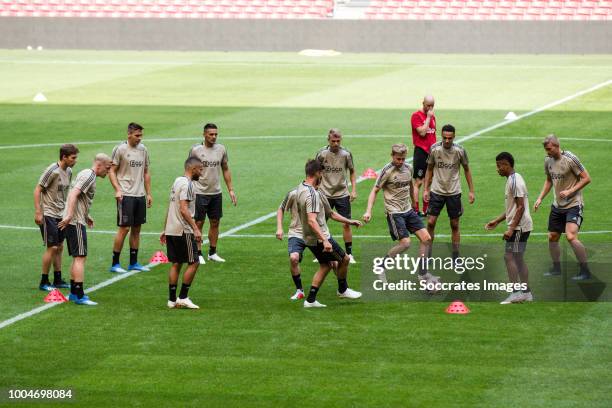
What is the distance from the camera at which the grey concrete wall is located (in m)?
60.1

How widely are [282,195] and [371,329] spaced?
1033 centimetres

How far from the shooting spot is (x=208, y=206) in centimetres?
1964

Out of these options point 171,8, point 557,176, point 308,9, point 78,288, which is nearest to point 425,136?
point 557,176

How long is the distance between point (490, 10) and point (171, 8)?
674 inches

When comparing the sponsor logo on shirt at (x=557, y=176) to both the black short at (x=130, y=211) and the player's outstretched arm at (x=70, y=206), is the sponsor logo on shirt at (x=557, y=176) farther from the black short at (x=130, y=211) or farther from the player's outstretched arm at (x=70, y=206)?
the player's outstretched arm at (x=70, y=206)

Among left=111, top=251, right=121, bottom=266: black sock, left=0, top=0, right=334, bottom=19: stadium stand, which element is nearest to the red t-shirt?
left=111, top=251, right=121, bottom=266: black sock

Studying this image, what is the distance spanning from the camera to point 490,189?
25.6 meters

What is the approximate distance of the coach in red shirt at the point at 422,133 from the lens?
74.0 feet

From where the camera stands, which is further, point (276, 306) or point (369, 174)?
point (369, 174)

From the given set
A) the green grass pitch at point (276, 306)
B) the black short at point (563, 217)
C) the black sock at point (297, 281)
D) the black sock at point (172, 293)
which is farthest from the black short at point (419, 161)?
the black sock at point (172, 293)

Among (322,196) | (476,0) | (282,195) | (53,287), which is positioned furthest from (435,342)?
(476,0)

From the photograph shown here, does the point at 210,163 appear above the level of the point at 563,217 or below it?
above

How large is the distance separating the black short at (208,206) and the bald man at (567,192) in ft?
16.8

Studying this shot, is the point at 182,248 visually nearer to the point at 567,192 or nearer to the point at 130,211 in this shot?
the point at 130,211
